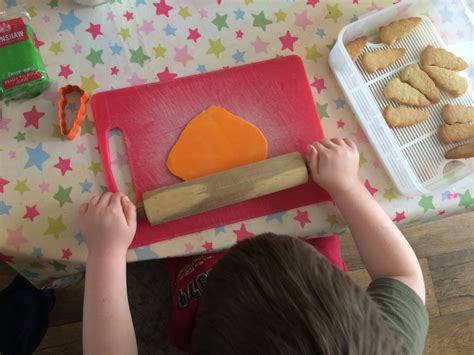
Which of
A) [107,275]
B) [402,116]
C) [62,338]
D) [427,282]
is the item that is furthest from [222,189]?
[427,282]

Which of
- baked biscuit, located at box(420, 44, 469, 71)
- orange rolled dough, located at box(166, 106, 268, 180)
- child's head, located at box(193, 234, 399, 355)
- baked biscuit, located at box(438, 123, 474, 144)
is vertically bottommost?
child's head, located at box(193, 234, 399, 355)

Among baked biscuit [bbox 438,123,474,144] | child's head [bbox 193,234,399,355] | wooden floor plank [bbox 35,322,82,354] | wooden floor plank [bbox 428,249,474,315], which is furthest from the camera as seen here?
wooden floor plank [bbox 428,249,474,315]

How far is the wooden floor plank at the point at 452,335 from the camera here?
1.05m

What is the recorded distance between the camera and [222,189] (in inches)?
22.9

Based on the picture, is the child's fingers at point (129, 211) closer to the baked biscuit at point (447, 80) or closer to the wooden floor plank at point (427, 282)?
the baked biscuit at point (447, 80)

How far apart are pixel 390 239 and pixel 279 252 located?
0.77 feet

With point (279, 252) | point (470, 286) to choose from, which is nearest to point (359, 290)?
point (279, 252)

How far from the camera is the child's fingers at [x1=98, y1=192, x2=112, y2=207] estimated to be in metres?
0.59

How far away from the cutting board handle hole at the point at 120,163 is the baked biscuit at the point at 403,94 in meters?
0.40

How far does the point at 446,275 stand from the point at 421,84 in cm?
62

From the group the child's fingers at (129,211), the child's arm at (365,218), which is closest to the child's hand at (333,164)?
the child's arm at (365,218)

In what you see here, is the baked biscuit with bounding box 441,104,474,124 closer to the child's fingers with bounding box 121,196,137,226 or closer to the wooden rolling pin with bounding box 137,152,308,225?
the wooden rolling pin with bounding box 137,152,308,225

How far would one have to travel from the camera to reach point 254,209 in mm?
621

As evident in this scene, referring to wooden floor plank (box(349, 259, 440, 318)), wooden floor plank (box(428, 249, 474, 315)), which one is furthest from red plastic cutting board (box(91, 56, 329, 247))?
wooden floor plank (box(428, 249, 474, 315))
